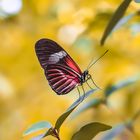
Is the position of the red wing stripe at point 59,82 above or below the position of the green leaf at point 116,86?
below

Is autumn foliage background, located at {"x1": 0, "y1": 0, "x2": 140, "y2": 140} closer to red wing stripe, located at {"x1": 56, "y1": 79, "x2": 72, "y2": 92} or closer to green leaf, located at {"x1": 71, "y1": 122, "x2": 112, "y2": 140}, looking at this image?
red wing stripe, located at {"x1": 56, "y1": 79, "x2": 72, "y2": 92}

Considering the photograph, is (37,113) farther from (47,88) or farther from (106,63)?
(106,63)

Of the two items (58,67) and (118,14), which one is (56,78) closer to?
(58,67)

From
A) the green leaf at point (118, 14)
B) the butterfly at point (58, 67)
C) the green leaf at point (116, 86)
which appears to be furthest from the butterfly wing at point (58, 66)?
the green leaf at point (116, 86)

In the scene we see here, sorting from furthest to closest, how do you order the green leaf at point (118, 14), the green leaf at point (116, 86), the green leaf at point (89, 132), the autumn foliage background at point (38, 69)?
the autumn foliage background at point (38, 69) → the green leaf at point (116, 86) → the green leaf at point (118, 14) → the green leaf at point (89, 132)

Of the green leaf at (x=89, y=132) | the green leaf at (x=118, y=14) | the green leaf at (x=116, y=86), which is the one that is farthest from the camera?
the green leaf at (x=116, y=86)

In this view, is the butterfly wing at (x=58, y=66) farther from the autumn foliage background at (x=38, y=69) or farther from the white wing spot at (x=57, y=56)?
the autumn foliage background at (x=38, y=69)

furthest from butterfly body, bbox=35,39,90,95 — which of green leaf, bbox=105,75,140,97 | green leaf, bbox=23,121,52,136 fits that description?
green leaf, bbox=105,75,140,97
